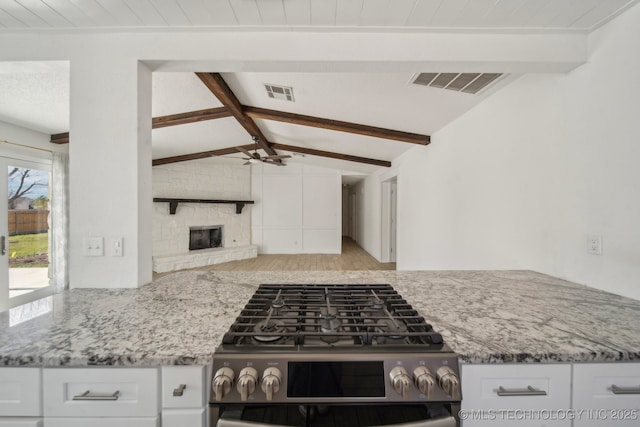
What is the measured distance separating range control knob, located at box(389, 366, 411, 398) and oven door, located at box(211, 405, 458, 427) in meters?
0.05

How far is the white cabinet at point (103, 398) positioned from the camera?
695 mm

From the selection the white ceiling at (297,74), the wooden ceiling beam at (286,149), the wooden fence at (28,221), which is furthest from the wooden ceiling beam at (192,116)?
the wooden fence at (28,221)

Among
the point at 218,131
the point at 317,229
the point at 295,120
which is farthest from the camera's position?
the point at 317,229

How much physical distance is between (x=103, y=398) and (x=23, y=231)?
4.36 m

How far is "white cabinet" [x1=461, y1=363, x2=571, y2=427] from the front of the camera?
709 millimetres

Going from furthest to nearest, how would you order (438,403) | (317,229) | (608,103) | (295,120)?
(317,229)
(295,120)
(608,103)
(438,403)

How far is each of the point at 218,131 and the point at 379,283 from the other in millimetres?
3753

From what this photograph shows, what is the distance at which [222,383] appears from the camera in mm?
638

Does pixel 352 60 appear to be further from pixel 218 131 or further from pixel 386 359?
pixel 218 131

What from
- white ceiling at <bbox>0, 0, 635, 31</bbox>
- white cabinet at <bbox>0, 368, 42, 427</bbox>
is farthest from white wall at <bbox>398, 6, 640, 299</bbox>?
white cabinet at <bbox>0, 368, 42, 427</bbox>

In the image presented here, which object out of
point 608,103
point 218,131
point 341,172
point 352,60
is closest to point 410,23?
point 352,60

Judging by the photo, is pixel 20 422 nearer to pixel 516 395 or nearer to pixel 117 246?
pixel 117 246

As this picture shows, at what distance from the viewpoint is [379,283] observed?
137 cm

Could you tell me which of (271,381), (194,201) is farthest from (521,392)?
(194,201)
